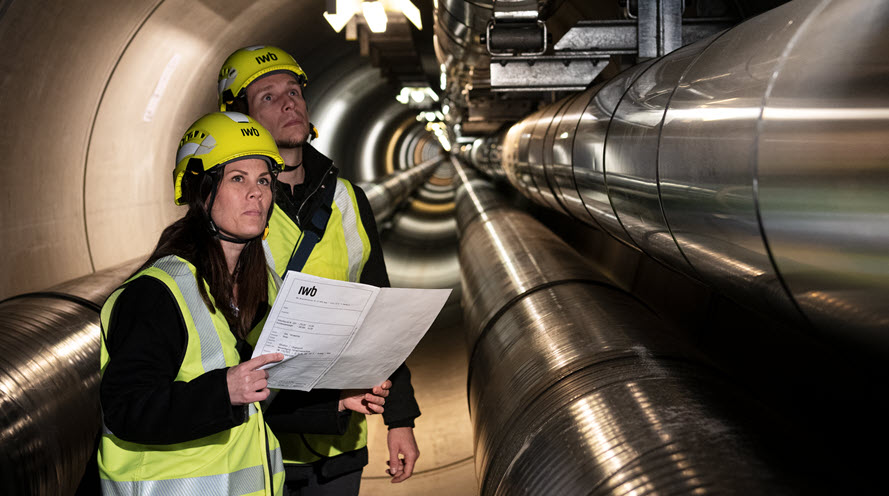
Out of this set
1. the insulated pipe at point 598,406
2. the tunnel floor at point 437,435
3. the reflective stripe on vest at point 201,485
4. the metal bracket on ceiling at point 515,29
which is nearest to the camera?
the insulated pipe at point 598,406

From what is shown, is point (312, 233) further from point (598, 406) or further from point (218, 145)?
point (598, 406)

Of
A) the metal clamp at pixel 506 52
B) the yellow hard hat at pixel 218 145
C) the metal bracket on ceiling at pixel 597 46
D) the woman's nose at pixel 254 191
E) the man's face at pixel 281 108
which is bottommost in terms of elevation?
the woman's nose at pixel 254 191

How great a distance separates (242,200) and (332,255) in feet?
1.53

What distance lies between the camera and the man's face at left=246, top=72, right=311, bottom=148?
2035 mm

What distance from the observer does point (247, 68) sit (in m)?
2.12

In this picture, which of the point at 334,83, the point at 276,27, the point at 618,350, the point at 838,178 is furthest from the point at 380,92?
the point at 838,178

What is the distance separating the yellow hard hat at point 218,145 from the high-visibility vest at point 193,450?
235 mm

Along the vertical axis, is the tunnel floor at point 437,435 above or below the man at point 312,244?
below

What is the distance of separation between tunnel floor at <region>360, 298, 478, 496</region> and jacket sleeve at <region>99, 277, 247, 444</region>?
2332 mm

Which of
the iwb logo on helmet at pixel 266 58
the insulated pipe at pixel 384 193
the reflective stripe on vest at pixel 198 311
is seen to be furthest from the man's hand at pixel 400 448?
the insulated pipe at pixel 384 193

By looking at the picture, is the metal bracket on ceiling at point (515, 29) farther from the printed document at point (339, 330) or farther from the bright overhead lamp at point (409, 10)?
the printed document at point (339, 330)

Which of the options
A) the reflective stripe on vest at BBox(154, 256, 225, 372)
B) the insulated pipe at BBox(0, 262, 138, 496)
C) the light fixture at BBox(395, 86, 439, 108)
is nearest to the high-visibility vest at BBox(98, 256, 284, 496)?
the reflective stripe on vest at BBox(154, 256, 225, 372)

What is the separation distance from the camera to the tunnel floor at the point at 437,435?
3.53 metres

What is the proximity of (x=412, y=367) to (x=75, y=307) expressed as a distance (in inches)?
95.8
